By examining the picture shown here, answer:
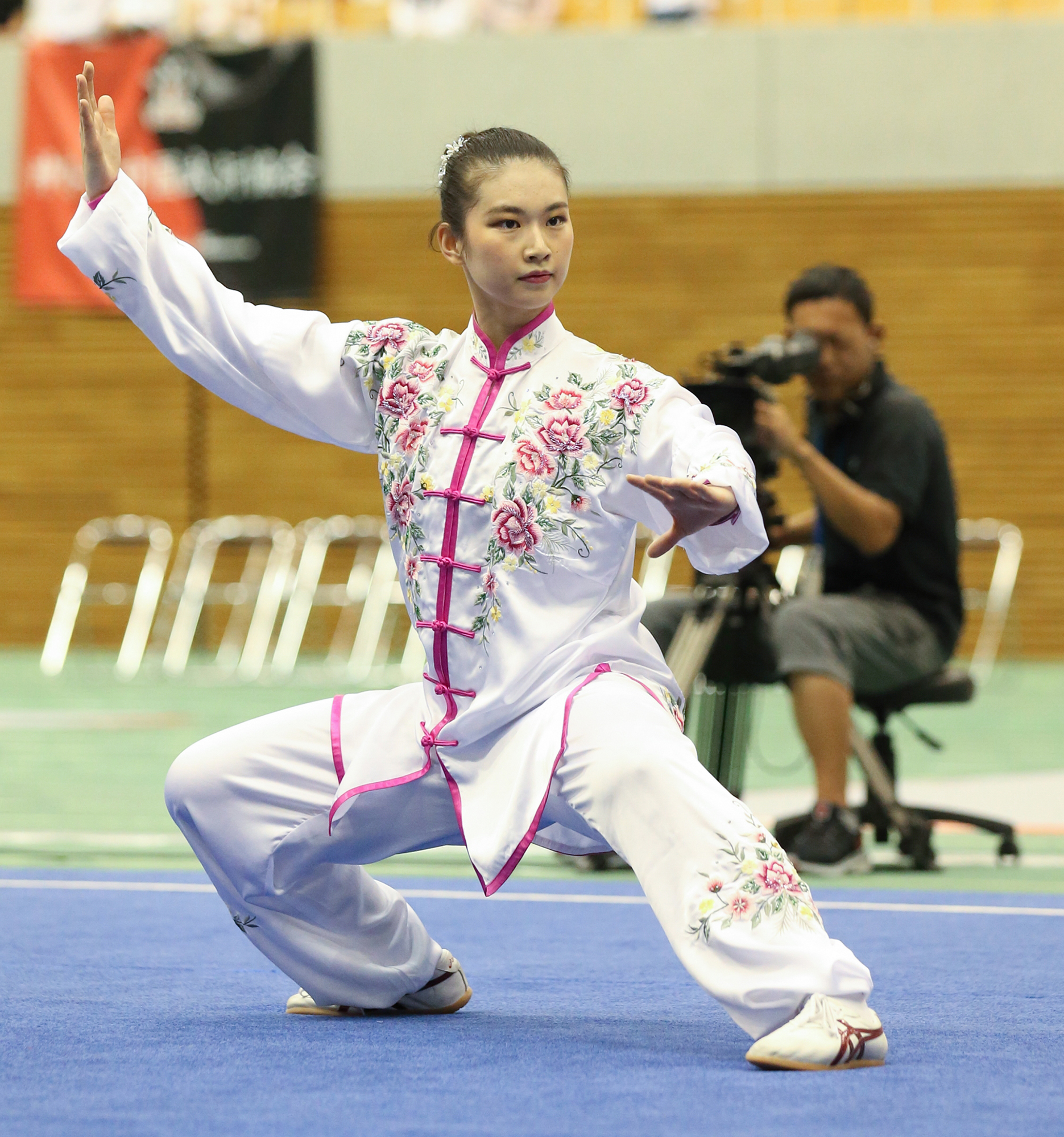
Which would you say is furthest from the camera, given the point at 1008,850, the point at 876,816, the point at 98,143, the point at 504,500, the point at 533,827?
the point at 876,816

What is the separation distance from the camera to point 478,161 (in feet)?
8.14

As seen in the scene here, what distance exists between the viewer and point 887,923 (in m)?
3.41

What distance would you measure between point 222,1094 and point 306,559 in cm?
828

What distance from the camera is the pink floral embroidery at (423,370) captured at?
8.34 ft

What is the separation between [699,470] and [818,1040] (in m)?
0.69

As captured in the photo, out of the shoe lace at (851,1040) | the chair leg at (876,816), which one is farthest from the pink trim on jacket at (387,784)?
the chair leg at (876,816)

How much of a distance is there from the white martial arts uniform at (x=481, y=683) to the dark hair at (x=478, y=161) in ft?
0.57

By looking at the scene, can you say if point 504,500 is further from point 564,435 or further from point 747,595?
point 747,595

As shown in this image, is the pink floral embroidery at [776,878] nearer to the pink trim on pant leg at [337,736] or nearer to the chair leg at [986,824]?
the pink trim on pant leg at [337,736]

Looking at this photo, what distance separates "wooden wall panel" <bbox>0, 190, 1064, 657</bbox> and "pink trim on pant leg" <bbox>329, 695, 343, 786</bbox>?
25.2 feet

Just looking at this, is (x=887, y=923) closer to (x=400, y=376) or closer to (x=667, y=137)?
(x=400, y=376)

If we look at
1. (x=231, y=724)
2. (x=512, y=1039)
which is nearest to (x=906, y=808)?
(x=512, y=1039)

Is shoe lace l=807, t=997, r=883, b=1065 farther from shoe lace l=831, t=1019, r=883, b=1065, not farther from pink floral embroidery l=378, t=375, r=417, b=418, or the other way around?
pink floral embroidery l=378, t=375, r=417, b=418

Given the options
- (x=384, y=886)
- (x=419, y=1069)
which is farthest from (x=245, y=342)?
(x=419, y=1069)
